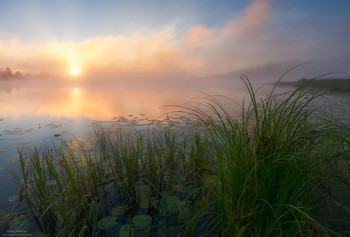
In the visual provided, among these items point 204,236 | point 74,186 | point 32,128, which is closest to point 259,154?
point 204,236

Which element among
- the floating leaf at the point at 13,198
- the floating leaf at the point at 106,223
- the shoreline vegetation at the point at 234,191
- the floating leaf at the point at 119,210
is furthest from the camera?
the floating leaf at the point at 13,198

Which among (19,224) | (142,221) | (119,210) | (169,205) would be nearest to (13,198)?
(19,224)

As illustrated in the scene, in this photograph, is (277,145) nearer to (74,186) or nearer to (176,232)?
(176,232)

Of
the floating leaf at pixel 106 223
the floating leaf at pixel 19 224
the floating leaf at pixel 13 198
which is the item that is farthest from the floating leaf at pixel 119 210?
the floating leaf at pixel 13 198

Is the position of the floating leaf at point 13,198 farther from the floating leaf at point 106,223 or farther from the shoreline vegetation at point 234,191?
the floating leaf at point 106,223

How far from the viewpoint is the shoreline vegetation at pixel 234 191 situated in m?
1.65

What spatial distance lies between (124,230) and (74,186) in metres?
0.93

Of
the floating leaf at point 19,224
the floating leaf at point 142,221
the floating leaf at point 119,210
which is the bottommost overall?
the floating leaf at point 119,210

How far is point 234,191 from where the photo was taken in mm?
1788

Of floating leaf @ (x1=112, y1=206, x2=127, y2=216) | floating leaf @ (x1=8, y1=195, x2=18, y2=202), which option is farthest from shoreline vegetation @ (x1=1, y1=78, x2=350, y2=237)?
floating leaf @ (x1=8, y1=195, x2=18, y2=202)

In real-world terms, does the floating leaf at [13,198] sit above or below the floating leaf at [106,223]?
above

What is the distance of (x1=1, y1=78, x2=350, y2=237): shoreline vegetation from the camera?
1646mm

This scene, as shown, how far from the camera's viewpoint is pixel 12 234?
232 cm

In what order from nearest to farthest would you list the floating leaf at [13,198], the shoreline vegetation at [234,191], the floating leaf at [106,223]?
the shoreline vegetation at [234,191] → the floating leaf at [106,223] → the floating leaf at [13,198]
